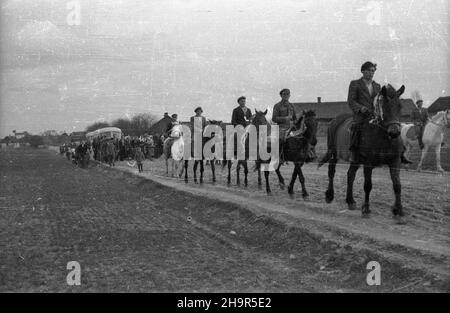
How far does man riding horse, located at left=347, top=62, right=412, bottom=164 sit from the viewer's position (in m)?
10.4

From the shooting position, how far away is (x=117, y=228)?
1030 centimetres

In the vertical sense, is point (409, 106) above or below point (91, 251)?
above

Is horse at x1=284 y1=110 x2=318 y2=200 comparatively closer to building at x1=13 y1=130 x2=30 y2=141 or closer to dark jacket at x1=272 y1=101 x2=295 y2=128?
dark jacket at x1=272 y1=101 x2=295 y2=128

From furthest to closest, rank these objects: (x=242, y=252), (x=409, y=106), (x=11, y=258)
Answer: (x=409, y=106)
(x=242, y=252)
(x=11, y=258)

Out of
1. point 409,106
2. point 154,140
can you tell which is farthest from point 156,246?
point 409,106

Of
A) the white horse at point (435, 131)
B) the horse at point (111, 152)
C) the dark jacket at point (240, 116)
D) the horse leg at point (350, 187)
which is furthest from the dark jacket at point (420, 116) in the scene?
the horse at point (111, 152)

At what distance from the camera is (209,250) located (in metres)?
8.34

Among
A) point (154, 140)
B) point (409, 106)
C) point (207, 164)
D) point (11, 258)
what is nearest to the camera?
point (11, 258)

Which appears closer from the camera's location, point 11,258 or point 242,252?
point 11,258

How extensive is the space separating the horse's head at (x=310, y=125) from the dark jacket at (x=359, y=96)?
9.08 ft

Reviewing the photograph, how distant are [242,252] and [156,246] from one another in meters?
1.43

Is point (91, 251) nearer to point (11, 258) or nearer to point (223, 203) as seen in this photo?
point (11, 258)

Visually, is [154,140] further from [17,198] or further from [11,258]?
[11,258]

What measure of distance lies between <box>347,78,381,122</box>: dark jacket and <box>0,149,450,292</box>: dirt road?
6.80ft
